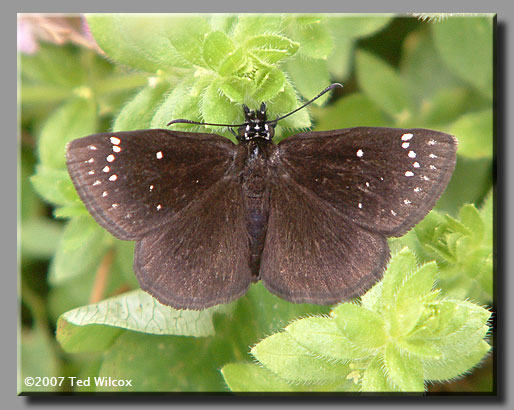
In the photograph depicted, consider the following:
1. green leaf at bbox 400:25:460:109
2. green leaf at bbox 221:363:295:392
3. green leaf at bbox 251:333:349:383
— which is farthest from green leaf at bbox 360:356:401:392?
green leaf at bbox 400:25:460:109

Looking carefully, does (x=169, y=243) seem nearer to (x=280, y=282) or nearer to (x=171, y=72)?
(x=280, y=282)

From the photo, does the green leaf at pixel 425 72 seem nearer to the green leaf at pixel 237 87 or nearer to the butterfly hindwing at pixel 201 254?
the green leaf at pixel 237 87

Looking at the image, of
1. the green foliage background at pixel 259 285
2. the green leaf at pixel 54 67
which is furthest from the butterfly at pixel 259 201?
the green leaf at pixel 54 67

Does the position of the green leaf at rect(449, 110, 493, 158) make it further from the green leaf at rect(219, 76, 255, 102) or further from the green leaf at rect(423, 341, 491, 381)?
the green leaf at rect(219, 76, 255, 102)

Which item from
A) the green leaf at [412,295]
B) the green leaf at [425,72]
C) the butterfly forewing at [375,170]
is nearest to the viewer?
the butterfly forewing at [375,170]

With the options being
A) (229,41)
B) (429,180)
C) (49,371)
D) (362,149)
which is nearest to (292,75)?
(229,41)

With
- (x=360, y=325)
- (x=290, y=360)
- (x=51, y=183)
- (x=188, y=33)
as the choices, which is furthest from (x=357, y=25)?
(x=51, y=183)

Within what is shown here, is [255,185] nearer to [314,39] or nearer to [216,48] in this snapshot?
[216,48]
